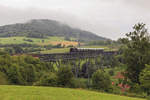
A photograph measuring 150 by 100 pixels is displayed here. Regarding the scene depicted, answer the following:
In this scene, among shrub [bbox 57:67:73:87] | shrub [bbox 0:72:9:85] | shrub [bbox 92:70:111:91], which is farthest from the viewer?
shrub [bbox 92:70:111:91]

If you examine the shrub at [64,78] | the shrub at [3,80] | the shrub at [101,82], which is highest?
the shrub at [64,78]

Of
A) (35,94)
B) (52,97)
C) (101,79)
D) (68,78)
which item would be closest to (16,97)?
(35,94)

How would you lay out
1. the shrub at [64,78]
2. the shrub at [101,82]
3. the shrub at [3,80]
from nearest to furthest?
the shrub at [64,78]
the shrub at [3,80]
the shrub at [101,82]

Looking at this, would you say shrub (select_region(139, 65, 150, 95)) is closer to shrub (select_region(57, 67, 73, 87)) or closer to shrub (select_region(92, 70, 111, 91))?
shrub (select_region(92, 70, 111, 91))

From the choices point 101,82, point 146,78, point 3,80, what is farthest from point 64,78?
point 146,78

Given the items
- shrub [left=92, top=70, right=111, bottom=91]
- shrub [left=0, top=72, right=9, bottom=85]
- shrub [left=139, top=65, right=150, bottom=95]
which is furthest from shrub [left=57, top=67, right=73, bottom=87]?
shrub [left=139, top=65, right=150, bottom=95]

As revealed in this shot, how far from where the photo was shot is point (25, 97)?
1299 centimetres

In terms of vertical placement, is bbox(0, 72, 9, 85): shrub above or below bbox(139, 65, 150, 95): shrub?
below

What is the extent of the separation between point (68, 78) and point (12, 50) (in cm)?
7212

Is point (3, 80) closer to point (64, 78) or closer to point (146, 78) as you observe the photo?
point (64, 78)

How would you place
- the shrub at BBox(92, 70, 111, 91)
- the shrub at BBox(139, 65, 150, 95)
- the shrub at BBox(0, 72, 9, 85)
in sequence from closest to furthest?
1. the shrub at BBox(139, 65, 150, 95)
2. the shrub at BBox(0, 72, 9, 85)
3. the shrub at BBox(92, 70, 111, 91)

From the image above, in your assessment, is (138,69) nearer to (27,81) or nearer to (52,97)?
(52,97)

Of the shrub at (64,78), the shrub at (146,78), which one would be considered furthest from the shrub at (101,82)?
the shrub at (146,78)

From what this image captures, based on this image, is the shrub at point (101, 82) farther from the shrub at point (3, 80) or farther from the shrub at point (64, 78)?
the shrub at point (3, 80)
